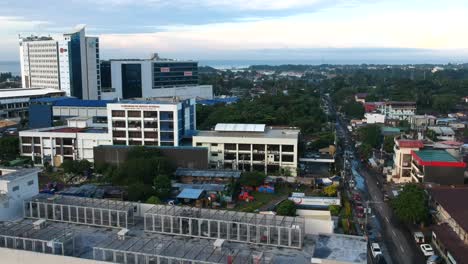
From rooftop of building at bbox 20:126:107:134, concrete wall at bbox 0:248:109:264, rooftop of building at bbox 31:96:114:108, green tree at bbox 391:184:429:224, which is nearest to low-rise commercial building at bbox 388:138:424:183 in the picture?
green tree at bbox 391:184:429:224

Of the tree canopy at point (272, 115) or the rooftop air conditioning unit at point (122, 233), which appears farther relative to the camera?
the tree canopy at point (272, 115)

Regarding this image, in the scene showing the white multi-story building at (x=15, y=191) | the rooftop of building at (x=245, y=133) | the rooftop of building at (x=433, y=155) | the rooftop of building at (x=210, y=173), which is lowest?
the rooftop of building at (x=210, y=173)

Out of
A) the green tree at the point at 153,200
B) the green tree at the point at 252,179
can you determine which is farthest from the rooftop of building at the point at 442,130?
the green tree at the point at 153,200

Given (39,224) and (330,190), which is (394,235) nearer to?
(330,190)

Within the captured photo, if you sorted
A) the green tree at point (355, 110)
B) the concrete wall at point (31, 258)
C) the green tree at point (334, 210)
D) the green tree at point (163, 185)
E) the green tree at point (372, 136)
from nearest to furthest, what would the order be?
the concrete wall at point (31, 258) < the green tree at point (334, 210) < the green tree at point (163, 185) < the green tree at point (372, 136) < the green tree at point (355, 110)

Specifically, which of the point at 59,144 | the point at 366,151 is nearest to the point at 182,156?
the point at 59,144

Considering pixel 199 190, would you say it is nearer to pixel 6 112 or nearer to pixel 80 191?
pixel 80 191

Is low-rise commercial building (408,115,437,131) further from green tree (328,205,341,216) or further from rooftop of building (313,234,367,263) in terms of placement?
rooftop of building (313,234,367,263)

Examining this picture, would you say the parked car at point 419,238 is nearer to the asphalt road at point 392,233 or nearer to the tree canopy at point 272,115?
the asphalt road at point 392,233
